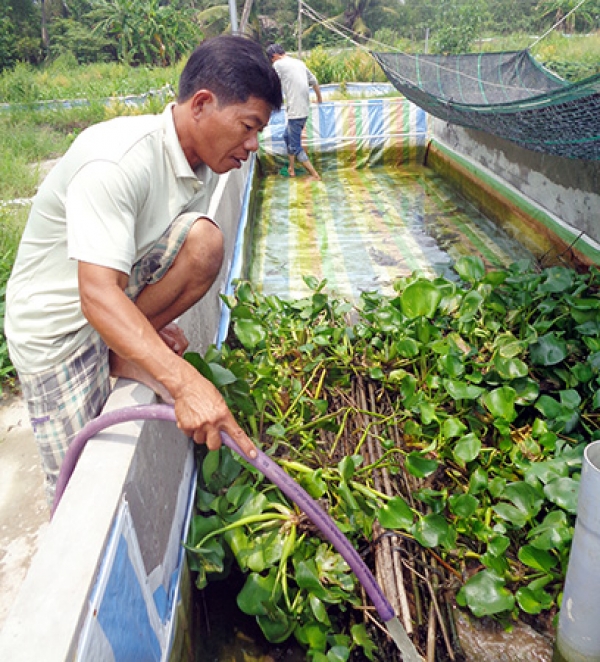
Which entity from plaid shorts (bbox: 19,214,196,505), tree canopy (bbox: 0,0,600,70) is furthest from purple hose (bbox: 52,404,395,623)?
tree canopy (bbox: 0,0,600,70)

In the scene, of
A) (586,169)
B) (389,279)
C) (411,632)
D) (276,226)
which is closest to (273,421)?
(411,632)

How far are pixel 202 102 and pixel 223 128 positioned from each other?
0.08 m

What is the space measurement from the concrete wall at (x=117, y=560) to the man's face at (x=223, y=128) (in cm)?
63

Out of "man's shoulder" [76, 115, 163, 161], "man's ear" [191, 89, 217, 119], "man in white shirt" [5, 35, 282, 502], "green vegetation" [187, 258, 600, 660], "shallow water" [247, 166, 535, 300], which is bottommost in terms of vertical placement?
"shallow water" [247, 166, 535, 300]

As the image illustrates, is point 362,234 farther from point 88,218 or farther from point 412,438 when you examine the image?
point 88,218

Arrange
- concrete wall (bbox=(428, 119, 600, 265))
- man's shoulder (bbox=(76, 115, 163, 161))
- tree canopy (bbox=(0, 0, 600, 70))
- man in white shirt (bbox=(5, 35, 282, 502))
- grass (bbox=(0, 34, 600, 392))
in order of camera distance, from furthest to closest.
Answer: tree canopy (bbox=(0, 0, 600, 70)) → grass (bbox=(0, 34, 600, 392)) → concrete wall (bbox=(428, 119, 600, 265)) → man's shoulder (bbox=(76, 115, 163, 161)) → man in white shirt (bbox=(5, 35, 282, 502))

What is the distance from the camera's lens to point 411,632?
1421 mm

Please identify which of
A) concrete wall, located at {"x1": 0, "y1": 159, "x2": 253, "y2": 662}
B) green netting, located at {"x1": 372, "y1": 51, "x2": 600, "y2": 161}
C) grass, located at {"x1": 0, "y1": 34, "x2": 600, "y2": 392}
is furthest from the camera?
grass, located at {"x1": 0, "y1": 34, "x2": 600, "y2": 392}

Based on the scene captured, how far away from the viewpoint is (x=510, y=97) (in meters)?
5.56

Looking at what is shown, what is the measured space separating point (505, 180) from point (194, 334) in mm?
3538

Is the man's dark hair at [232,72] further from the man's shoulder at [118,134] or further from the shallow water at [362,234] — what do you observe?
the shallow water at [362,234]

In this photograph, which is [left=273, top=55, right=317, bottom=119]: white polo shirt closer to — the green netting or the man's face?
the green netting

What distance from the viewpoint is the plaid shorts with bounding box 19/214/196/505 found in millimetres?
1513

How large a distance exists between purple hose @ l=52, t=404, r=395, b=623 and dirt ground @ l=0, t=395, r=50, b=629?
58 centimetres
